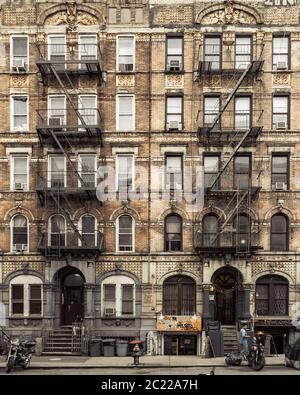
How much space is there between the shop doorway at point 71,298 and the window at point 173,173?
266 inches

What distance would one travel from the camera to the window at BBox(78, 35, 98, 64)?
2980 centimetres

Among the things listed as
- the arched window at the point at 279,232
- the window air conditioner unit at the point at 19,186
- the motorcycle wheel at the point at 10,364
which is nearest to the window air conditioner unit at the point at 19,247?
the window air conditioner unit at the point at 19,186

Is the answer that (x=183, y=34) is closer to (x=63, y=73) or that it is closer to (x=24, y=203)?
(x=63, y=73)

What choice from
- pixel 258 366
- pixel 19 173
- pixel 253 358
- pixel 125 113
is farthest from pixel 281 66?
pixel 258 366

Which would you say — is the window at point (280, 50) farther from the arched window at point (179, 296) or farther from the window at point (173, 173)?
the arched window at point (179, 296)


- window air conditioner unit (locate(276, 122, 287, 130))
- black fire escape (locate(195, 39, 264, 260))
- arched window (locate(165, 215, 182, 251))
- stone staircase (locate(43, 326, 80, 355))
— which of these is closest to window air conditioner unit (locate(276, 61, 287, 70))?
black fire escape (locate(195, 39, 264, 260))

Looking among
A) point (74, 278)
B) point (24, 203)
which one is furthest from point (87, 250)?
point (24, 203)

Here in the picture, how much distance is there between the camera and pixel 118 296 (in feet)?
95.9

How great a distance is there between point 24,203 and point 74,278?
15.7 feet

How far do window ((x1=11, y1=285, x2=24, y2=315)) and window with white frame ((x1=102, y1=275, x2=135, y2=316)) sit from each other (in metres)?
4.29

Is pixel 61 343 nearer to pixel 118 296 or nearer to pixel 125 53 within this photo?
pixel 118 296

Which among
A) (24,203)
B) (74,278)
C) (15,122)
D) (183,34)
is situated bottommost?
(74,278)
